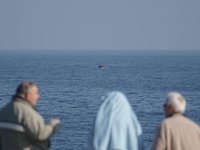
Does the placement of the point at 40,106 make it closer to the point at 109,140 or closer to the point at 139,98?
the point at 139,98

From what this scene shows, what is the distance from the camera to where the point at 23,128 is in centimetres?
487

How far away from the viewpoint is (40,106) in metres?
52.3

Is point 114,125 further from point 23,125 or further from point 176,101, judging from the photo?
point 23,125

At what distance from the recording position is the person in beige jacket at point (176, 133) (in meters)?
4.77

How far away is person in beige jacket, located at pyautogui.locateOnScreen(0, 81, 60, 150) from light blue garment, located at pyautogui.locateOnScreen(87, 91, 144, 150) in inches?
23.5

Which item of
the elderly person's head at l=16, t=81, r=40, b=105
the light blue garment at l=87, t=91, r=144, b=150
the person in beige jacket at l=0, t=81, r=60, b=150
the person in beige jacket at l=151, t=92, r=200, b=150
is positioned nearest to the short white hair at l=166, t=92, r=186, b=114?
the person in beige jacket at l=151, t=92, r=200, b=150

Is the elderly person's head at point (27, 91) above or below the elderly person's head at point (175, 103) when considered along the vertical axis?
above

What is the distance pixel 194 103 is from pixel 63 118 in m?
20.2

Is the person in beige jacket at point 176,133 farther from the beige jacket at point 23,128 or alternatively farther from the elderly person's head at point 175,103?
the beige jacket at point 23,128

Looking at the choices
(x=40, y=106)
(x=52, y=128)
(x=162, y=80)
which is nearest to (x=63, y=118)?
(x=40, y=106)

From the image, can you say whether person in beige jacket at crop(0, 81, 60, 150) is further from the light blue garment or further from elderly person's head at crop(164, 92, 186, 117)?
elderly person's head at crop(164, 92, 186, 117)

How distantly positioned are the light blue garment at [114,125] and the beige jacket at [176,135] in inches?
13.6

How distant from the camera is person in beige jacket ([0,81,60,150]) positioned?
15.9ft

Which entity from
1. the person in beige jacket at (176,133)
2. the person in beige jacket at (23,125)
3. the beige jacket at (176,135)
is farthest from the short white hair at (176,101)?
A: the person in beige jacket at (23,125)
